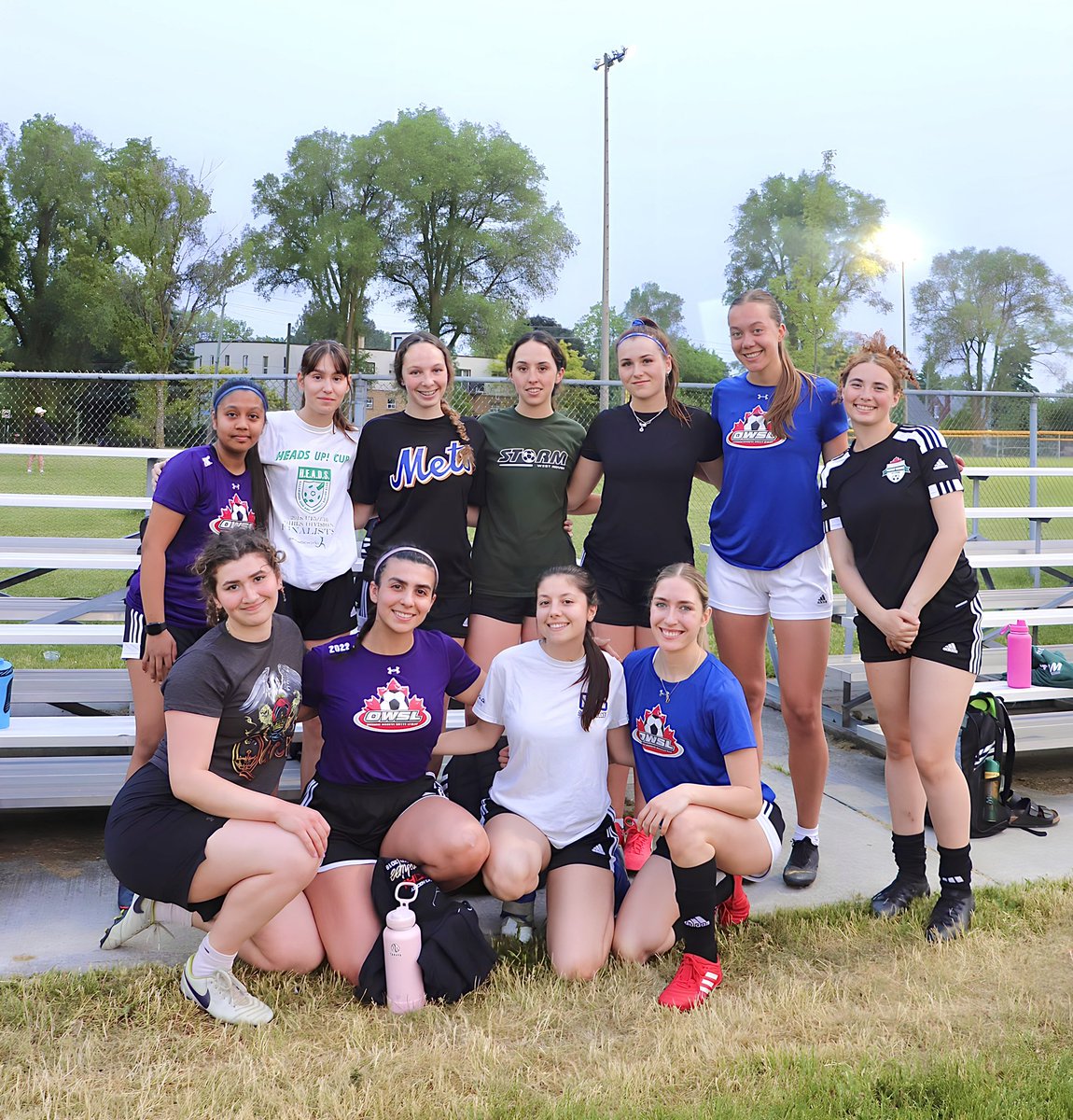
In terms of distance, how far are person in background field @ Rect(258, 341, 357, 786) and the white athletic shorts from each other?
145 centimetres

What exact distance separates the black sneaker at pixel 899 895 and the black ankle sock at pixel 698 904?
0.85 meters

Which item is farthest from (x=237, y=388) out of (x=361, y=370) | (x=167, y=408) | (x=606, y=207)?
(x=361, y=370)

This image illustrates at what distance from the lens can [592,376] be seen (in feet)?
145

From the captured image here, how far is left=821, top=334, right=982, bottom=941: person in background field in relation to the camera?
11.6ft

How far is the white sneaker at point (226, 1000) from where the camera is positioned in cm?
292

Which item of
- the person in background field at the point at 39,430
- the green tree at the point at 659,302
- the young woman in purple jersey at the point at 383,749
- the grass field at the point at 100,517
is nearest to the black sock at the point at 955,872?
the young woman in purple jersey at the point at 383,749

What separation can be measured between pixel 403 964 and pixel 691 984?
0.85 m

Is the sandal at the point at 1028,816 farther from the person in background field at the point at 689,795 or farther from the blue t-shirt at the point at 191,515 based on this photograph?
the blue t-shirt at the point at 191,515

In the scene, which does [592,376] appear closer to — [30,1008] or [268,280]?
[268,280]

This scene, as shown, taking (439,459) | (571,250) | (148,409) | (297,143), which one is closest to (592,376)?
(571,250)

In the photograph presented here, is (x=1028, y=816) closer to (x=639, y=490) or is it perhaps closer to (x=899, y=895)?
(x=899, y=895)

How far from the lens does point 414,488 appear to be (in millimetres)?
3896

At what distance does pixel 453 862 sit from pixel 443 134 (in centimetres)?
5606

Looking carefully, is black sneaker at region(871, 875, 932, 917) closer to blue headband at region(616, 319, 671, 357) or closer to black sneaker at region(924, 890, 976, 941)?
black sneaker at region(924, 890, 976, 941)
